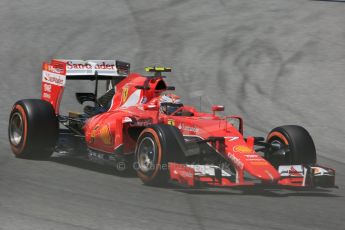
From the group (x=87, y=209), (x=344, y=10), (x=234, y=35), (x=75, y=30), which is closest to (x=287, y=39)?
(x=234, y=35)

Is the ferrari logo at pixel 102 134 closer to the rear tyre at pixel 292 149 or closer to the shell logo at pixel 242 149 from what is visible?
the shell logo at pixel 242 149

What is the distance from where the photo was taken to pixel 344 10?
26.9 m

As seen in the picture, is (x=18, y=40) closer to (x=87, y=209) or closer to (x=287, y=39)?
(x=287, y=39)

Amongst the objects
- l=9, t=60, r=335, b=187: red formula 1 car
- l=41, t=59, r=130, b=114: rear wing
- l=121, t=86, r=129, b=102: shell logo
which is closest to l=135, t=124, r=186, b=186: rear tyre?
l=9, t=60, r=335, b=187: red formula 1 car

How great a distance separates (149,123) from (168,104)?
383 mm

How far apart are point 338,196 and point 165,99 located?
2819 millimetres

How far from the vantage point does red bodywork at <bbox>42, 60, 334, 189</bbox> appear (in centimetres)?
1098

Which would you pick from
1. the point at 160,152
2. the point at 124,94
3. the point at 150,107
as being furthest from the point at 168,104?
the point at 160,152

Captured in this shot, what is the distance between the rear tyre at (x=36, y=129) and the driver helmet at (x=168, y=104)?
178 cm

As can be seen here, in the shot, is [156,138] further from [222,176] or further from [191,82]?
[191,82]

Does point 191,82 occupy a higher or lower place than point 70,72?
higher

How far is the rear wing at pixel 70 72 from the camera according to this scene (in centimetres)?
1401

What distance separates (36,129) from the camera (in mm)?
13047

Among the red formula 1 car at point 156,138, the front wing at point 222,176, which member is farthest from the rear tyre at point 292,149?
the front wing at point 222,176
